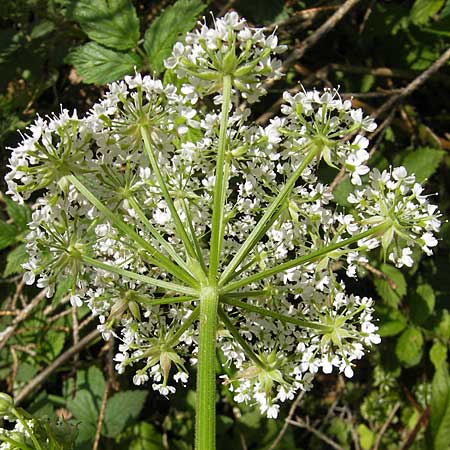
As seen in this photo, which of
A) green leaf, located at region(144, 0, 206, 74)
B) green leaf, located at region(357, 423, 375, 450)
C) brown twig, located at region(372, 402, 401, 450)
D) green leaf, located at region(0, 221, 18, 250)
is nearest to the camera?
green leaf, located at region(144, 0, 206, 74)

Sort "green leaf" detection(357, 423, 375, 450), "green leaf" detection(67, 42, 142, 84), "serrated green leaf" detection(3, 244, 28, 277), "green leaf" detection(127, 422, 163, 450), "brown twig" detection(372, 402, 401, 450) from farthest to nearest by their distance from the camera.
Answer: "green leaf" detection(357, 423, 375, 450), "brown twig" detection(372, 402, 401, 450), "green leaf" detection(127, 422, 163, 450), "serrated green leaf" detection(3, 244, 28, 277), "green leaf" detection(67, 42, 142, 84)

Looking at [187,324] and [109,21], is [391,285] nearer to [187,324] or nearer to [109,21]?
[187,324]

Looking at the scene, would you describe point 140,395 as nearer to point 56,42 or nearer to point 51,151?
point 51,151

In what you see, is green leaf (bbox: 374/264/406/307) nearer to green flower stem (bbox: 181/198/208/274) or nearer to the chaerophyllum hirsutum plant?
the chaerophyllum hirsutum plant

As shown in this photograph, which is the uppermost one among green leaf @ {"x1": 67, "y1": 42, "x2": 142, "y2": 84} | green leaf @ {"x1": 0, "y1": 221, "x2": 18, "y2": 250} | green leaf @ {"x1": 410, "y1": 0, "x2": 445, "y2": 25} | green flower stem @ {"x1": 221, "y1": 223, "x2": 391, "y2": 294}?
green leaf @ {"x1": 410, "y1": 0, "x2": 445, "y2": 25}

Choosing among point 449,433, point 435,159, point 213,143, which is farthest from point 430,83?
point 213,143

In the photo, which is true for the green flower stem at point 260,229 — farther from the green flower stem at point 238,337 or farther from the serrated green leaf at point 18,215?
the serrated green leaf at point 18,215

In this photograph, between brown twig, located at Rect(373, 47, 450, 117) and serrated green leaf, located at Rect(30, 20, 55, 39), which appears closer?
brown twig, located at Rect(373, 47, 450, 117)

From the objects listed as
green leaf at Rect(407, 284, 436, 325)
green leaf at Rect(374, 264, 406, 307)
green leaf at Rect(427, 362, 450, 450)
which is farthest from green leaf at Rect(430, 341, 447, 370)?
green leaf at Rect(374, 264, 406, 307)
